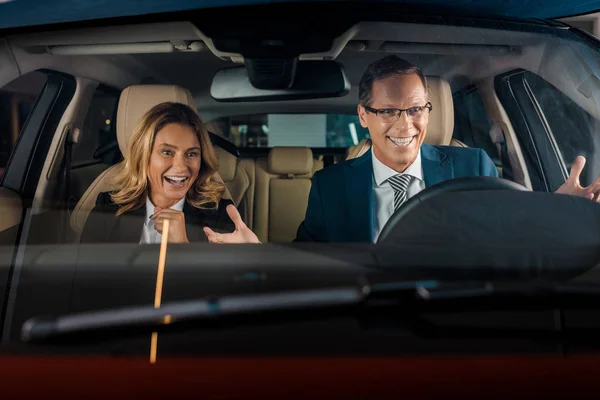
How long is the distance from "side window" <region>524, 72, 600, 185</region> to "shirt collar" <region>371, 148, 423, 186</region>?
382 mm

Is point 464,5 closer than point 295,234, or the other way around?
point 295,234

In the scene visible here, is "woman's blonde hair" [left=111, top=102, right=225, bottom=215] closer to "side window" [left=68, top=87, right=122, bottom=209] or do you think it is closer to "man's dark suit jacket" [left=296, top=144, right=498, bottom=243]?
"side window" [left=68, top=87, right=122, bottom=209]

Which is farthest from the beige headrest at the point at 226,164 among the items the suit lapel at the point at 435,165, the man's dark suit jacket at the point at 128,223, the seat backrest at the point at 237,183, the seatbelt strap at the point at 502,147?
the seatbelt strap at the point at 502,147

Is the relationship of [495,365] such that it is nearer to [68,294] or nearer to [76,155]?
[68,294]

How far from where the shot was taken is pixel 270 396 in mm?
920

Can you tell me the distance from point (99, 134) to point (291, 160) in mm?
453

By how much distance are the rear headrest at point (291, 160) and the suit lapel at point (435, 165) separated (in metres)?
0.26

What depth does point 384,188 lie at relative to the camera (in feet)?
4.52

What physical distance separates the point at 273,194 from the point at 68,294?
19.5 inches

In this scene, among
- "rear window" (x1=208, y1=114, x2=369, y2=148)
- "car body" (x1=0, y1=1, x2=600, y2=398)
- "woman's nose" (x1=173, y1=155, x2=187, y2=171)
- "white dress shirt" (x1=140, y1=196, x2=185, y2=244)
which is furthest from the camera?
"rear window" (x1=208, y1=114, x2=369, y2=148)

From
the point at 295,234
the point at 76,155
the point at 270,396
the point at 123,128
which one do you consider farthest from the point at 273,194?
the point at 270,396

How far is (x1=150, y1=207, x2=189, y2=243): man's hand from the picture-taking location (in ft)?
4.12

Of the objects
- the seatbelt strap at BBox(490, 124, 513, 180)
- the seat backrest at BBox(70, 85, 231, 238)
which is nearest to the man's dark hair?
the seatbelt strap at BBox(490, 124, 513, 180)

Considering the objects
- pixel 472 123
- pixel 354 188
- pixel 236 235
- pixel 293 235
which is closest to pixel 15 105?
pixel 236 235
